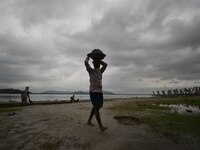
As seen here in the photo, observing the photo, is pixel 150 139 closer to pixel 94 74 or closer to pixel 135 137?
pixel 135 137

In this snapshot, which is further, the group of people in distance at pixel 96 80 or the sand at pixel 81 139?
the group of people in distance at pixel 96 80

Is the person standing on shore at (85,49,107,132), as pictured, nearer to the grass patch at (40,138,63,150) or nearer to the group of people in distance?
the group of people in distance

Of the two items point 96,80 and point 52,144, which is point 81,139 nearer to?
point 52,144

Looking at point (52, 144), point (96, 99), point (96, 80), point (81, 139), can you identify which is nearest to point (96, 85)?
point (96, 80)

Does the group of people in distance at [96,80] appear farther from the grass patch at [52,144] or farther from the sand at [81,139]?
the grass patch at [52,144]

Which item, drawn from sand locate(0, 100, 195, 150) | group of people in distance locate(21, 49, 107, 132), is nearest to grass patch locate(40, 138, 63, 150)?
sand locate(0, 100, 195, 150)

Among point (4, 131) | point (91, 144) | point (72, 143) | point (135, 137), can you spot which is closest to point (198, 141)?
point (135, 137)

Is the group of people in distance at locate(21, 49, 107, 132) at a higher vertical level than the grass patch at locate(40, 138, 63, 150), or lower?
higher

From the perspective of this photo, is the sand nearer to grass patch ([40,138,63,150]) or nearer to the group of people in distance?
grass patch ([40,138,63,150])

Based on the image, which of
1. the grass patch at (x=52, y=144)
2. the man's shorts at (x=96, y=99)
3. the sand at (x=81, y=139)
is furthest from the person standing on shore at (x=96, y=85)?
the grass patch at (x=52, y=144)

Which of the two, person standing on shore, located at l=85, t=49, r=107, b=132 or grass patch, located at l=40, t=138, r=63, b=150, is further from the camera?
person standing on shore, located at l=85, t=49, r=107, b=132

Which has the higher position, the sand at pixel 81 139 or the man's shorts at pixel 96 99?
the man's shorts at pixel 96 99

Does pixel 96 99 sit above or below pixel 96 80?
below

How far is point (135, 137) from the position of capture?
16.0 feet
